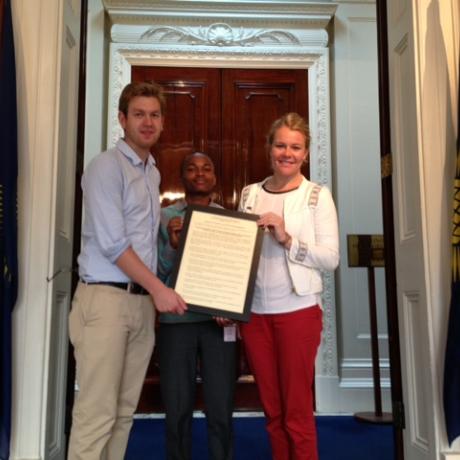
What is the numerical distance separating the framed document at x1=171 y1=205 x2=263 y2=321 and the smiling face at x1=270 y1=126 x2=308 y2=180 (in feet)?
0.82

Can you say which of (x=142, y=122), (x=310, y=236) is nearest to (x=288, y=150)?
(x=310, y=236)

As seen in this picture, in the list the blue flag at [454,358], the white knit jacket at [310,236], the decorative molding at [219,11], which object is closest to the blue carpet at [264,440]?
the blue flag at [454,358]

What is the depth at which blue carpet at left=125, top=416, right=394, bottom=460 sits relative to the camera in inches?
117

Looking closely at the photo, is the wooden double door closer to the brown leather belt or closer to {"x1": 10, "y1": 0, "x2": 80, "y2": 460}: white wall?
{"x1": 10, "y1": 0, "x2": 80, "y2": 460}: white wall

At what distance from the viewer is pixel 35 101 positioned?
2.11 meters

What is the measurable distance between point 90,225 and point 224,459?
3.75ft

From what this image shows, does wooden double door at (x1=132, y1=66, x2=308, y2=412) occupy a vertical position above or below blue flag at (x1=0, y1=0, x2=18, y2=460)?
above

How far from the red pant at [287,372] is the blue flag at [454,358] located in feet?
1.53

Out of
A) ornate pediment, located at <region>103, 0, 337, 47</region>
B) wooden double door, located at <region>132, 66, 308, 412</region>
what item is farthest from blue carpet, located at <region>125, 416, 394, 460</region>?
ornate pediment, located at <region>103, 0, 337, 47</region>

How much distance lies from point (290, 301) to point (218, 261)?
0.31m

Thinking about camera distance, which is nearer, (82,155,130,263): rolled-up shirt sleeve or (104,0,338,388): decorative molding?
(82,155,130,263): rolled-up shirt sleeve

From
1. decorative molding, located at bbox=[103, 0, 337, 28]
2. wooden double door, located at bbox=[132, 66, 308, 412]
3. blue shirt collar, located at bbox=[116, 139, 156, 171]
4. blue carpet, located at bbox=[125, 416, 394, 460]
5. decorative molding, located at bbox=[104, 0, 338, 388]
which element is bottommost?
blue carpet, located at bbox=[125, 416, 394, 460]

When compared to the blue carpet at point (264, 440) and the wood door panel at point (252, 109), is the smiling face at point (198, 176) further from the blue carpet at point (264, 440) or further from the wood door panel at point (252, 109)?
the wood door panel at point (252, 109)

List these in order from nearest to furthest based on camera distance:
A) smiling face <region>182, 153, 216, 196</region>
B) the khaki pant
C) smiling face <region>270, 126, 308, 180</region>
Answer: the khaki pant
smiling face <region>270, 126, 308, 180</region>
smiling face <region>182, 153, 216, 196</region>
